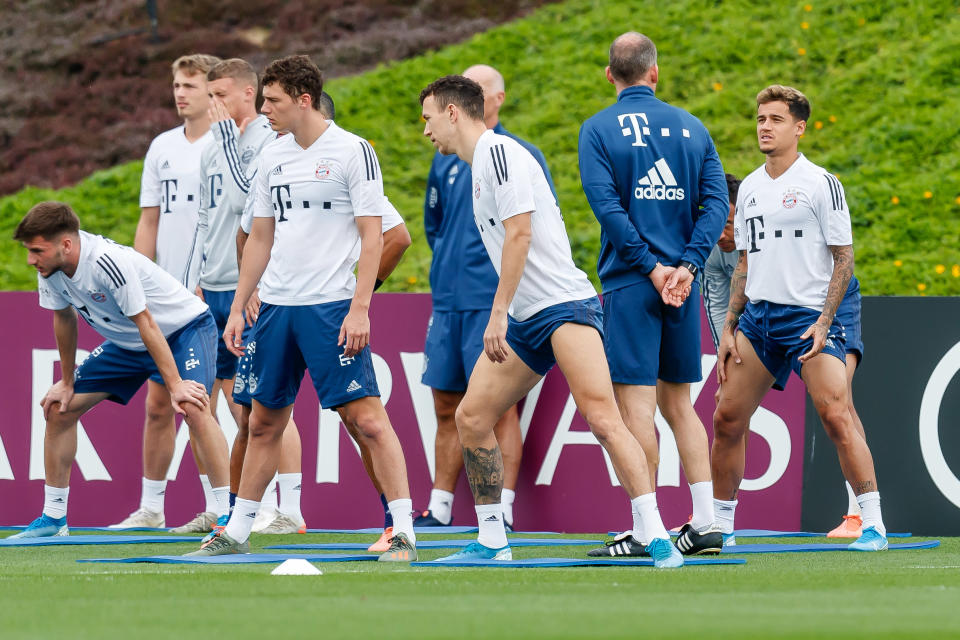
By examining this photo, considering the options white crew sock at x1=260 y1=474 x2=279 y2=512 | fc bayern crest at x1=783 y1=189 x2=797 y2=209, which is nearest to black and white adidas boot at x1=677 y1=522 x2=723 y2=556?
fc bayern crest at x1=783 y1=189 x2=797 y2=209

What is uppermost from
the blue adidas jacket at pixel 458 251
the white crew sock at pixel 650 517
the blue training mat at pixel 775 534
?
the blue adidas jacket at pixel 458 251

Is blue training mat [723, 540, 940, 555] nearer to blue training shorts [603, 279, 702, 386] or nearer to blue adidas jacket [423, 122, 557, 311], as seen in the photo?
blue training shorts [603, 279, 702, 386]

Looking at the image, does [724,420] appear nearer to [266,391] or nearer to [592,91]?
[266,391]

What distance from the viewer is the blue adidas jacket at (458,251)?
9.17 meters

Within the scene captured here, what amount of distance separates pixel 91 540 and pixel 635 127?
149 inches

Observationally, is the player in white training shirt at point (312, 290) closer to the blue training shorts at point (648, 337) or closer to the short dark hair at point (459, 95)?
the short dark hair at point (459, 95)

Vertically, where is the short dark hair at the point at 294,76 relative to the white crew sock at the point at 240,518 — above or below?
above

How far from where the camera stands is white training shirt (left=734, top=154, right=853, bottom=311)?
301 inches

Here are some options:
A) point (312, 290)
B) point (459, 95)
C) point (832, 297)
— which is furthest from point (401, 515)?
point (832, 297)

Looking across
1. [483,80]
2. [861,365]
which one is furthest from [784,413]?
[483,80]

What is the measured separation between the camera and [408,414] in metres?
9.65

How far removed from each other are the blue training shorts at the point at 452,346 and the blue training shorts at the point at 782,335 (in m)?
2.02

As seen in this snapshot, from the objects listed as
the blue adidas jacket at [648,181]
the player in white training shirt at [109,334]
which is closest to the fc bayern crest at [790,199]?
the blue adidas jacket at [648,181]

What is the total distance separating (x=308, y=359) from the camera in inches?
265
